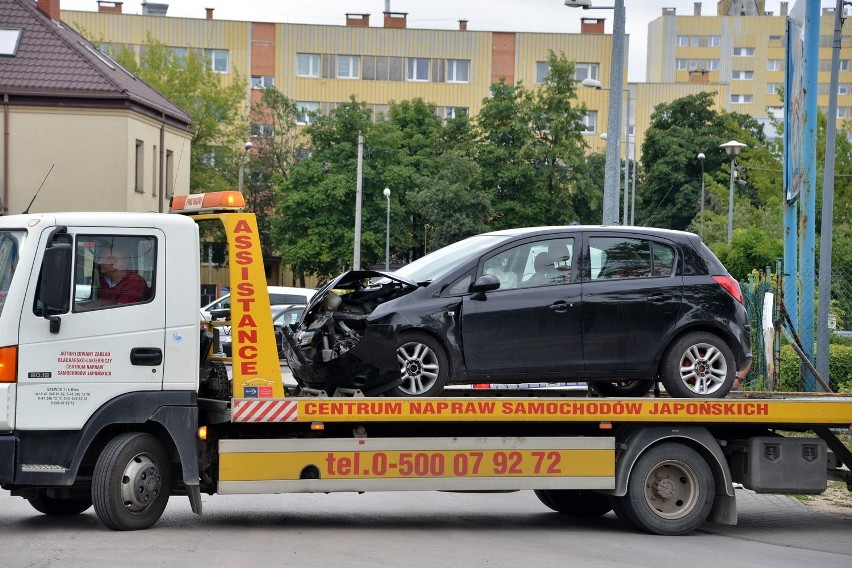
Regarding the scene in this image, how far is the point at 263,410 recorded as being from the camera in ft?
31.1

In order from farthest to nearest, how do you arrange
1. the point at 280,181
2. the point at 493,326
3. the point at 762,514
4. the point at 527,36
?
the point at 527,36, the point at 280,181, the point at 762,514, the point at 493,326

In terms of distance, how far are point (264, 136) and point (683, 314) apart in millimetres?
59114

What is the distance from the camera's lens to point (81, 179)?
118 feet

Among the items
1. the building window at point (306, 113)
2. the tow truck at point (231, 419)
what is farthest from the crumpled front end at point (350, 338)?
the building window at point (306, 113)

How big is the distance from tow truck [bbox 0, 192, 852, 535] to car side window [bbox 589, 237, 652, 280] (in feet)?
3.87

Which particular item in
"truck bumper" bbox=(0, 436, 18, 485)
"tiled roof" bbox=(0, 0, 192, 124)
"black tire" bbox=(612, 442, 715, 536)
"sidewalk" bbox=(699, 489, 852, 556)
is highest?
"tiled roof" bbox=(0, 0, 192, 124)

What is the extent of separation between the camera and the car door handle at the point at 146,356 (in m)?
9.34

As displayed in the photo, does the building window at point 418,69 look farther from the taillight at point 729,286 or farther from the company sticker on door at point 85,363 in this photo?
the company sticker on door at point 85,363

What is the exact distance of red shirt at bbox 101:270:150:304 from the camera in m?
9.32

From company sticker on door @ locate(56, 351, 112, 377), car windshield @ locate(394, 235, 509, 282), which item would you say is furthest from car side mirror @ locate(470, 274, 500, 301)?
company sticker on door @ locate(56, 351, 112, 377)

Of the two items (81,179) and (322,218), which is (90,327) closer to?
(81,179)

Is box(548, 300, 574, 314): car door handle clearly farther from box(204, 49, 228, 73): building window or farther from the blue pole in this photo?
box(204, 49, 228, 73): building window

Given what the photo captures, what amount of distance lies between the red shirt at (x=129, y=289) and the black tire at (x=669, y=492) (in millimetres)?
4421

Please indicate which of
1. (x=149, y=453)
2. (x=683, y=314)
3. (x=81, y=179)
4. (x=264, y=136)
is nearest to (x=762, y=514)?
(x=683, y=314)
